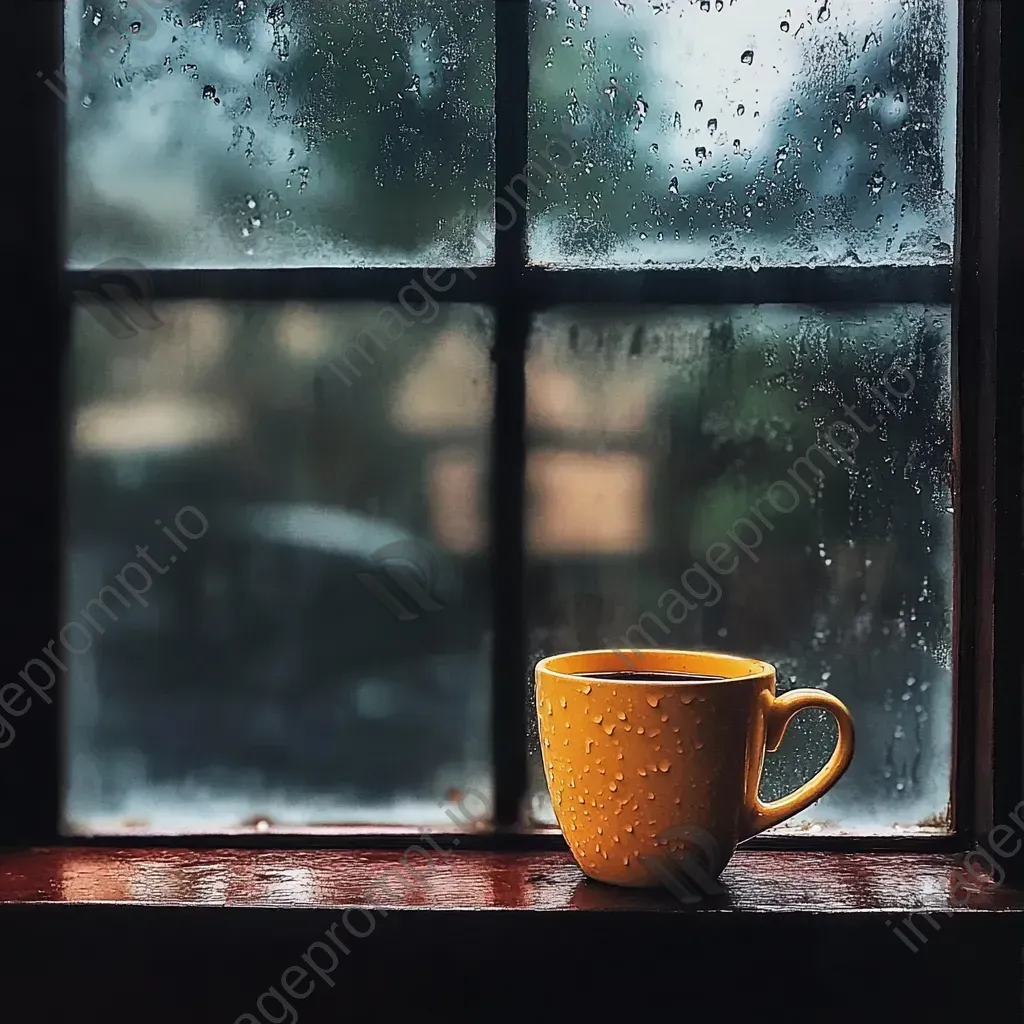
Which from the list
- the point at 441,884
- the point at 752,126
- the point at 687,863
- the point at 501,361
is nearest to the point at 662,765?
the point at 687,863

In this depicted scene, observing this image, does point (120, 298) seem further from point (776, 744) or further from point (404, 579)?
point (776, 744)

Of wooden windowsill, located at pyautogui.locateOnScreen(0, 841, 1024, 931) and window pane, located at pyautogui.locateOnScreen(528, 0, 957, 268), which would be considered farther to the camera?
window pane, located at pyautogui.locateOnScreen(528, 0, 957, 268)

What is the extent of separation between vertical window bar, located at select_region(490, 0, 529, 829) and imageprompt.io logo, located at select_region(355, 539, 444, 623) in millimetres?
51

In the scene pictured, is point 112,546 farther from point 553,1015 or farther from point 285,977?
point 553,1015

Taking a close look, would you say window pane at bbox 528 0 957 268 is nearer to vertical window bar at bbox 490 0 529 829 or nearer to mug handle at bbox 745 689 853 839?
vertical window bar at bbox 490 0 529 829

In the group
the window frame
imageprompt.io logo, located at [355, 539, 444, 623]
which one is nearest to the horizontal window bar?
the window frame

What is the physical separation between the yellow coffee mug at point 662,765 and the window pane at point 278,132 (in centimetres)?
36

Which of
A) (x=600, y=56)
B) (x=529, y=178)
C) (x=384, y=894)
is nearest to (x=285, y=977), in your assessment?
(x=384, y=894)

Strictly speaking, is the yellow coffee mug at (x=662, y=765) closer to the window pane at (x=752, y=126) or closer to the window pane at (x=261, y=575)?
the window pane at (x=261, y=575)

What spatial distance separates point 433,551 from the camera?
719 mm

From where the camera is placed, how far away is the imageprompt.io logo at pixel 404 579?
72cm

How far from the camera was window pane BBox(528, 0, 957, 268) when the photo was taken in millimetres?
712

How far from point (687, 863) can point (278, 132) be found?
61 cm

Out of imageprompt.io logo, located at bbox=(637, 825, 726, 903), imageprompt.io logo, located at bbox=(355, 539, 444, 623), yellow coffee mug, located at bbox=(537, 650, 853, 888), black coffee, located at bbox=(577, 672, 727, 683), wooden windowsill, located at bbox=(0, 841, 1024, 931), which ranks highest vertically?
imageprompt.io logo, located at bbox=(355, 539, 444, 623)
